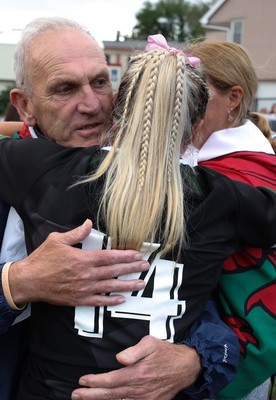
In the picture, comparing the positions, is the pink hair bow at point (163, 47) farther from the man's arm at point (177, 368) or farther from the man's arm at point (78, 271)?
the man's arm at point (177, 368)

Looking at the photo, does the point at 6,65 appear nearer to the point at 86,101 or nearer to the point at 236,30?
the point at 236,30

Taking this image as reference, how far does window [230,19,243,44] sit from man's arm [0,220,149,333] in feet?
94.7

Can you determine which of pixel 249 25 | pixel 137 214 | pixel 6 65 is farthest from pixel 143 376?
pixel 6 65

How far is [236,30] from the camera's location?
29.1 metres

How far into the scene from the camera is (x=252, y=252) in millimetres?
1961

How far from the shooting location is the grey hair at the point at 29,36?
2105mm

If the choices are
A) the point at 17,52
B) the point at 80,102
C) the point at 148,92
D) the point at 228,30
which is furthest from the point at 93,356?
the point at 228,30

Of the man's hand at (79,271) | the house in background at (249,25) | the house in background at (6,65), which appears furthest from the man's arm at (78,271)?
the house in background at (6,65)

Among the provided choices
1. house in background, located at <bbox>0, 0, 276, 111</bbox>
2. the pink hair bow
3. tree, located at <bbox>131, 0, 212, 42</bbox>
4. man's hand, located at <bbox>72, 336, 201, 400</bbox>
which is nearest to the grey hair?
the pink hair bow

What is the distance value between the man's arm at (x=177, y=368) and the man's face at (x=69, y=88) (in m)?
0.85

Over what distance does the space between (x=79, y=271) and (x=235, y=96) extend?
1317mm

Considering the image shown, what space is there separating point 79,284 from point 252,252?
679 millimetres

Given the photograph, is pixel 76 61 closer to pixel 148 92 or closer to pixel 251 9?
pixel 148 92

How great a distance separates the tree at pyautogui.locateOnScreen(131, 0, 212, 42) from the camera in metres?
69.1
